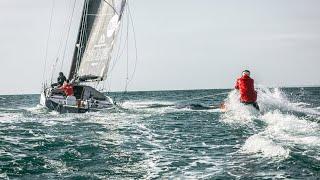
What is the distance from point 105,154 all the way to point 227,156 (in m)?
3.93

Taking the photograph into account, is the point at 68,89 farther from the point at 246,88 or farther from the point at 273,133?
the point at 273,133

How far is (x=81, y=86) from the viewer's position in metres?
32.9

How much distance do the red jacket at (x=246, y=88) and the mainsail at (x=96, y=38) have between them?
12.9 m

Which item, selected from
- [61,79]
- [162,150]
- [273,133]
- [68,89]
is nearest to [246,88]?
[273,133]

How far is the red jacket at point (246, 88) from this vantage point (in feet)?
77.7

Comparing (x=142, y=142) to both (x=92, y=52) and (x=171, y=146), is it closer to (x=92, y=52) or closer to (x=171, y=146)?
(x=171, y=146)

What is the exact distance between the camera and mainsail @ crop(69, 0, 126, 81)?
33.1m

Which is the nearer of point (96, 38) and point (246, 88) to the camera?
point (246, 88)

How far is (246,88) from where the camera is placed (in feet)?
77.7

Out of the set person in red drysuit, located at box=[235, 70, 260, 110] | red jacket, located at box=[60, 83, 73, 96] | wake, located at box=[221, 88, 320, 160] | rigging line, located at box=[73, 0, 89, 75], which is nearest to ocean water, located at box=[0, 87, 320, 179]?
wake, located at box=[221, 88, 320, 160]

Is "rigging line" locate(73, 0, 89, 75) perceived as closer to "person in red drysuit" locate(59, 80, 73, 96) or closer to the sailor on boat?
the sailor on boat

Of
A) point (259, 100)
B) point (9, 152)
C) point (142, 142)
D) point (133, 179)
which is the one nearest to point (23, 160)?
point (9, 152)

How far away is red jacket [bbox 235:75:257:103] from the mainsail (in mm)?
12857

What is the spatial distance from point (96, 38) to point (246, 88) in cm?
1435
